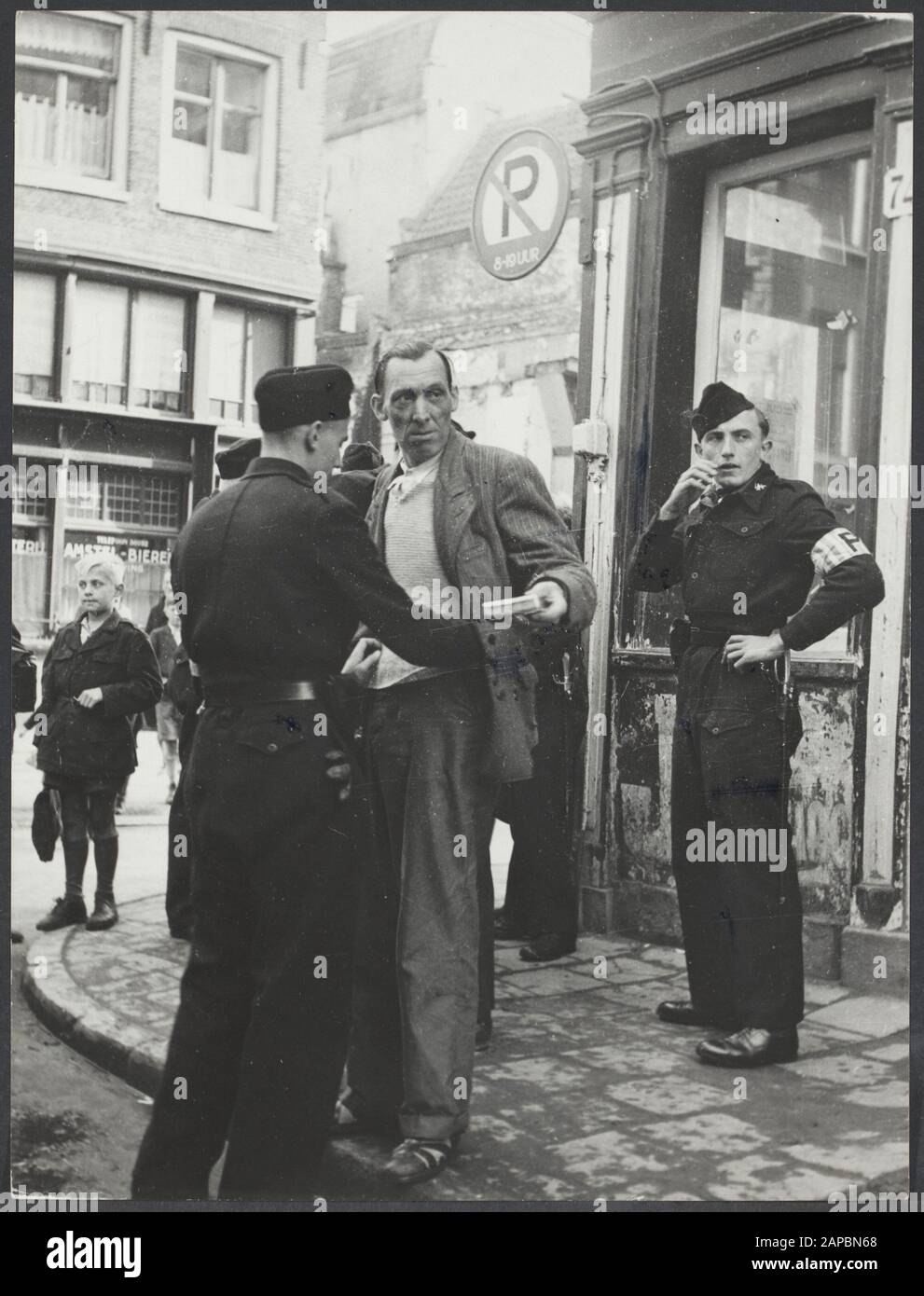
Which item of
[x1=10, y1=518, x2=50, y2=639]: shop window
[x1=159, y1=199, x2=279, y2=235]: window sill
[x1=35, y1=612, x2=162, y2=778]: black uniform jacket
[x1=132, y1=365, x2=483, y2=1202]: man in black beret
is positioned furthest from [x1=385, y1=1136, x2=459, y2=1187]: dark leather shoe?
[x1=159, y1=199, x2=279, y2=235]: window sill

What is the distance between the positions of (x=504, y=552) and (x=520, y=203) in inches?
48.2

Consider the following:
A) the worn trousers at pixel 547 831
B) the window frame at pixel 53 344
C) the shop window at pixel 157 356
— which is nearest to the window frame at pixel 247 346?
the shop window at pixel 157 356

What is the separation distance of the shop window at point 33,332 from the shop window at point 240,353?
1.54ft

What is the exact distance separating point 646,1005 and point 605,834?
0.69 m

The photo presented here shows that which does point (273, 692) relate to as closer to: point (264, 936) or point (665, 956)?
point (264, 936)

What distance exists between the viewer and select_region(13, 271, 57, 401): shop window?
12.1 ft

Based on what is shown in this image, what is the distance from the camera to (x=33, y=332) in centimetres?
368

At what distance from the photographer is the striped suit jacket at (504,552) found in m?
3.12

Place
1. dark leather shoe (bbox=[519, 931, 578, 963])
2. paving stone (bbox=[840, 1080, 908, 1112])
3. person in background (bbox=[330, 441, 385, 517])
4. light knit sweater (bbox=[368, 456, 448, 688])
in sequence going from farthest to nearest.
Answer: dark leather shoe (bbox=[519, 931, 578, 963])
paving stone (bbox=[840, 1080, 908, 1112])
person in background (bbox=[330, 441, 385, 517])
light knit sweater (bbox=[368, 456, 448, 688])

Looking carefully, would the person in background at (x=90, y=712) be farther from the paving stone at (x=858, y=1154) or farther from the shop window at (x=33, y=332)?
the paving stone at (x=858, y=1154)

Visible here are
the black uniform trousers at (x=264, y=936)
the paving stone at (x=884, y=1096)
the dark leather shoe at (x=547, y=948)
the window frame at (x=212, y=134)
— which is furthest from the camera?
the dark leather shoe at (x=547, y=948)

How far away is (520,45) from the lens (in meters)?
3.71

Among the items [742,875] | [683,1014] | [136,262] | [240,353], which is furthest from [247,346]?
[683,1014]

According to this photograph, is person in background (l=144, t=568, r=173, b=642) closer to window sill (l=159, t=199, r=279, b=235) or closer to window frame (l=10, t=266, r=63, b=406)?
window frame (l=10, t=266, r=63, b=406)
